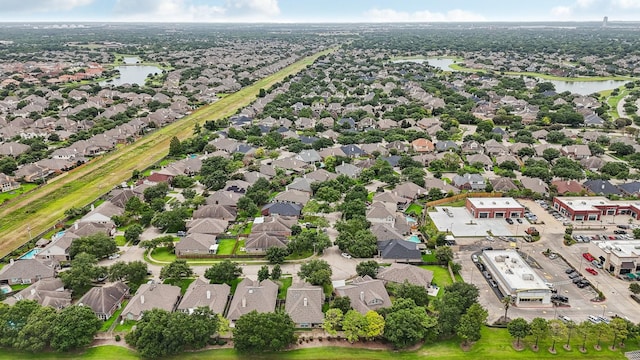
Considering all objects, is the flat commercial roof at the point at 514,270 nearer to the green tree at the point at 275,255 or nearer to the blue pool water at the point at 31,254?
the green tree at the point at 275,255

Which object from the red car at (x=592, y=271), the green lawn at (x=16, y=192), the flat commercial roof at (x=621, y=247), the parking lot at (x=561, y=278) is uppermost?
the flat commercial roof at (x=621, y=247)

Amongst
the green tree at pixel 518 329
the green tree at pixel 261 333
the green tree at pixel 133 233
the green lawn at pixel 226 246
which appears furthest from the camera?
the green tree at pixel 133 233

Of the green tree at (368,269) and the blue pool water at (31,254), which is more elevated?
the green tree at (368,269)

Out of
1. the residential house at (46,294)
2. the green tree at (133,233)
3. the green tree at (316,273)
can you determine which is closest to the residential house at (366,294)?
the green tree at (316,273)

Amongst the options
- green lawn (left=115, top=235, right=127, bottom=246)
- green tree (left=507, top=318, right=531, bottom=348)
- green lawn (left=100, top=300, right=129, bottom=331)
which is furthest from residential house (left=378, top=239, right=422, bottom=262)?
green lawn (left=115, top=235, right=127, bottom=246)

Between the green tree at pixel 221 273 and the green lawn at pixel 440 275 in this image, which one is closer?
the green tree at pixel 221 273

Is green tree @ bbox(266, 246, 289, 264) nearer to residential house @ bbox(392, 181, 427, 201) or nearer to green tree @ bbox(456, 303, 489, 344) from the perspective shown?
green tree @ bbox(456, 303, 489, 344)

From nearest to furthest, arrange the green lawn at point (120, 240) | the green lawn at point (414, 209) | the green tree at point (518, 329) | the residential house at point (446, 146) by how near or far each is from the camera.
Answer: the green tree at point (518, 329), the green lawn at point (120, 240), the green lawn at point (414, 209), the residential house at point (446, 146)
